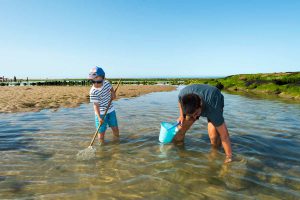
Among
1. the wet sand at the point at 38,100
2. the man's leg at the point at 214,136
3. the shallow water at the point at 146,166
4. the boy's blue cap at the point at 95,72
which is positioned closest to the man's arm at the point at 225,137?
the shallow water at the point at 146,166

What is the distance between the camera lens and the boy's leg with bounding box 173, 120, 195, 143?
20.2 ft

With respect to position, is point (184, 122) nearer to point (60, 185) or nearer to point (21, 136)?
point (60, 185)

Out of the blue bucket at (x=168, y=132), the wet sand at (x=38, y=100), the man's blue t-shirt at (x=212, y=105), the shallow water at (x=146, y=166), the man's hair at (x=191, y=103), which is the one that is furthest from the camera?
the wet sand at (x=38, y=100)

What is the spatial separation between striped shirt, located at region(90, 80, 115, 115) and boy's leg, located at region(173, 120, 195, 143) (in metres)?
1.81

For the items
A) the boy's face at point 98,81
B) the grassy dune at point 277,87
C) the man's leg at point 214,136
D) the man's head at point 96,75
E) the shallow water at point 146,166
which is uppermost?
the man's head at point 96,75

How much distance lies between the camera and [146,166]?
5090mm

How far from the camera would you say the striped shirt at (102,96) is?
6.43 m

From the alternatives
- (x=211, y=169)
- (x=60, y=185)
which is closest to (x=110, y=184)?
(x=60, y=185)

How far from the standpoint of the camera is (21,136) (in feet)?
25.0

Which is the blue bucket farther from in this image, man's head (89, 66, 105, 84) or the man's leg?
man's head (89, 66, 105, 84)

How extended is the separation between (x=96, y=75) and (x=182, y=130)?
247 cm

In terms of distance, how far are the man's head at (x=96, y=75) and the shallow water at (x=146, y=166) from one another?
164 cm

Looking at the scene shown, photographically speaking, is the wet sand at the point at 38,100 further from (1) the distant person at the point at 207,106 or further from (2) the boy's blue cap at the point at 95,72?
(1) the distant person at the point at 207,106

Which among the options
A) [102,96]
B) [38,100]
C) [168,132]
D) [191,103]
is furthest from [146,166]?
[38,100]
